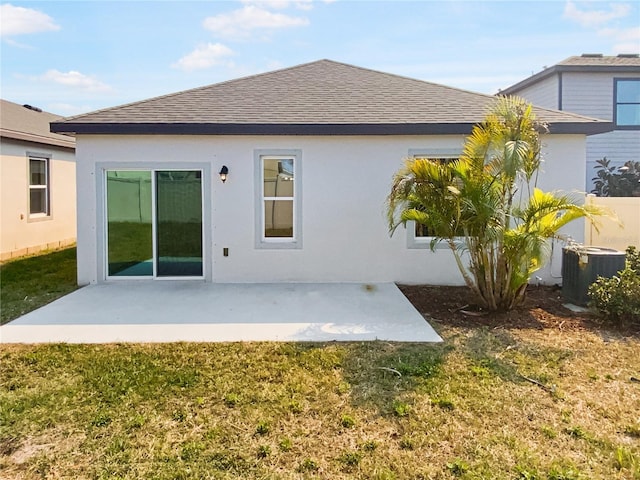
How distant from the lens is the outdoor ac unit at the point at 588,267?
682 cm

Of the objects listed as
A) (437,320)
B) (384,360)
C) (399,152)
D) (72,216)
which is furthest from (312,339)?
(72,216)

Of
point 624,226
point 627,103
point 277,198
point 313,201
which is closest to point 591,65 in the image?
point 627,103

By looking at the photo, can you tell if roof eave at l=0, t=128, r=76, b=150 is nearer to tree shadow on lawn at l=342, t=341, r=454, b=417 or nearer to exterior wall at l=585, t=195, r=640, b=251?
tree shadow on lawn at l=342, t=341, r=454, b=417

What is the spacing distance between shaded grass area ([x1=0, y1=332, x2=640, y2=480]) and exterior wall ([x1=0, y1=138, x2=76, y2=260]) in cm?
784

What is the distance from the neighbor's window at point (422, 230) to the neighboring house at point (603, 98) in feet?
28.2

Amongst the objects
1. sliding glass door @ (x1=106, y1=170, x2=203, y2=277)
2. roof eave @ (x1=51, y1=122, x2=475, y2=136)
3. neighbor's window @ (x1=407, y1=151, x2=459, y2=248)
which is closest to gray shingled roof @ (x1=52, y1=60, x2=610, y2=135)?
roof eave @ (x1=51, y1=122, x2=475, y2=136)

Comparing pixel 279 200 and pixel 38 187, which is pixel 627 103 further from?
pixel 38 187

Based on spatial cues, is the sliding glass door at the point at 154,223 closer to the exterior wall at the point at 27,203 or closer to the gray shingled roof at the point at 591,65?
the exterior wall at the point at 27,203

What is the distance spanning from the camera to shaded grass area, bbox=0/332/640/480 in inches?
119

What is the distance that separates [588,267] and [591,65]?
426 inches

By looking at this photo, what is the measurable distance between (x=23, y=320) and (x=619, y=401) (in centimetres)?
698

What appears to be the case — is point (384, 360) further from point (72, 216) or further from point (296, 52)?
point (72, 216)

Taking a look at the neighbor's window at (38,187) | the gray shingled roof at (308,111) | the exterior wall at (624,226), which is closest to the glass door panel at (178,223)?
the gray shingled roof at (308,111)

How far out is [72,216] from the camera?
1447cm
